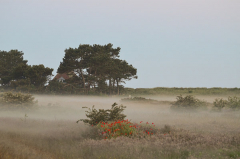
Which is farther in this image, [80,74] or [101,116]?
[80,74]

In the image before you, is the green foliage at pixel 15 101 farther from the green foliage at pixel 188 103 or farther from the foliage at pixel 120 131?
the green foliage at pixel 188 103

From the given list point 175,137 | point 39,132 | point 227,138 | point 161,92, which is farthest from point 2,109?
point 161,92

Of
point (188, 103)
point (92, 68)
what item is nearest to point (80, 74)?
point (92, 68)

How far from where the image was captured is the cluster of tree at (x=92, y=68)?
4431 centimetres

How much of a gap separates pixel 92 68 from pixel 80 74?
103 inches

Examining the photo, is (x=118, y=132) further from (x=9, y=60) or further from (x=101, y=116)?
(x=9, y=60)

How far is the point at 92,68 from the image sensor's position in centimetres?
4653

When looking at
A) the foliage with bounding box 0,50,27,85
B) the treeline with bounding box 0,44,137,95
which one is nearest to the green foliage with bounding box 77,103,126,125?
the treeline with bounding box 0,44,137,95

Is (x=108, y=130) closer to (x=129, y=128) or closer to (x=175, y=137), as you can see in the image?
(x=129, y=128)

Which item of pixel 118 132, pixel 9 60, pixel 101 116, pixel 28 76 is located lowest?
pixel 118 132

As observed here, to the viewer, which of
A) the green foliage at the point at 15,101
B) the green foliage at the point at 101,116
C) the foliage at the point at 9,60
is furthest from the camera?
the foliage at the point at 9,60

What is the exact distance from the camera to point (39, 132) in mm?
10602

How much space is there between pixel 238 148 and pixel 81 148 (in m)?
5.14

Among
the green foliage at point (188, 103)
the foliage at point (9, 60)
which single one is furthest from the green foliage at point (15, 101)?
the foliage at point (9, 60)
